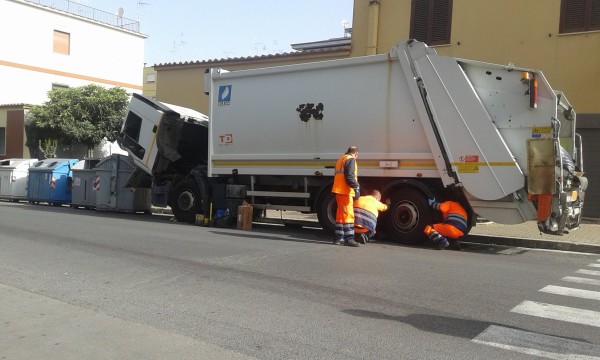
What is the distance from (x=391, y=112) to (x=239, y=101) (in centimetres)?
354

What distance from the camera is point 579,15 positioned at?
13078 millimetres

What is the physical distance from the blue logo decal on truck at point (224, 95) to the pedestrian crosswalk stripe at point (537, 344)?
26.9 ft

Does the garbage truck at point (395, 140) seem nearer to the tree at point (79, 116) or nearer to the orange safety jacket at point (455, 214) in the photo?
the orange safety jacket at point (455, 214)

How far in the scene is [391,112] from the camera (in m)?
9.32

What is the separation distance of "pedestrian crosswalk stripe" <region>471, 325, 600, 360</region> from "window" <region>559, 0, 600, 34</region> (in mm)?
11050

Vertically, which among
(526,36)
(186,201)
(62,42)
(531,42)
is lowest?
(186,201)

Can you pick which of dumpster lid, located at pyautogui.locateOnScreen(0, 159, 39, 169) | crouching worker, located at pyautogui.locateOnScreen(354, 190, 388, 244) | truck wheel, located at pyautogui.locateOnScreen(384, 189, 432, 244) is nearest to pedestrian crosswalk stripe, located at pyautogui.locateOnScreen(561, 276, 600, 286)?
truck wheel, located at pyautogui.locateOnScreen(384, 189, 432, 244)

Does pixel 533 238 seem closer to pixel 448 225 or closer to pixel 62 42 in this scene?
pixel 448 225

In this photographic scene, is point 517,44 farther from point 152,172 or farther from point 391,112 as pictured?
point 152,172

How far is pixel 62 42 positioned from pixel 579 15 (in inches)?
1327

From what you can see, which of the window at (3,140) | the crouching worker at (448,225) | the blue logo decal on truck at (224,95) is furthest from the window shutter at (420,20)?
the window at (3,140)

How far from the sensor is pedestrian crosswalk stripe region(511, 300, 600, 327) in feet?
15.9

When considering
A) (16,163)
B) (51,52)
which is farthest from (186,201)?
(51,52)

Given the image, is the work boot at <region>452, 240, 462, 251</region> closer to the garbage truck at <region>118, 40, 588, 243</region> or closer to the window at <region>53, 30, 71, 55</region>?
the garbage truck at <region>118, 40, 588, 243</region>
